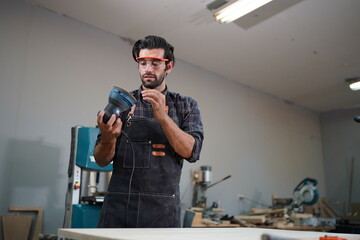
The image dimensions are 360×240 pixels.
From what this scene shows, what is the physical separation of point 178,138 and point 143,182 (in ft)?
0.80

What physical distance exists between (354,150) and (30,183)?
5.62 metres

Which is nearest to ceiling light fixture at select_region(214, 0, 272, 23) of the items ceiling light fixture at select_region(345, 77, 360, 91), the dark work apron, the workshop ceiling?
the workshop ceiling

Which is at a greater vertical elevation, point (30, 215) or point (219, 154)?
point (219, 154)

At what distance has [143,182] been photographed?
4.20 ft

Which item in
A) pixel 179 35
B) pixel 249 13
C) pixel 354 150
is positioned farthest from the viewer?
pixel 354 150

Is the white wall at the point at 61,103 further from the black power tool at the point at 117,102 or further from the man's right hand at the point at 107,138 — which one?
the black power tool at the point at 117,102

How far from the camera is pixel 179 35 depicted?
3646 mm

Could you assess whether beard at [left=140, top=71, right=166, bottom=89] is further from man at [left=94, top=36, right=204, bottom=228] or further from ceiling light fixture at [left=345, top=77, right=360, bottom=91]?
ceiling light fixture at [left=345, top=77, right=360, bottom=91]

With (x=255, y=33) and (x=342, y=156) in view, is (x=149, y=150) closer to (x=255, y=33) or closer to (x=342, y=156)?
(x=255, y=33)

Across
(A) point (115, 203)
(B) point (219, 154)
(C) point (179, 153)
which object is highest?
(B) point (219, 154)

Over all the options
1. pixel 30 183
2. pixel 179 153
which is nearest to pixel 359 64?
pixel 179 153

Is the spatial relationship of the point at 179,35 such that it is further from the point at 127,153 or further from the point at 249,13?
the point at 127,153

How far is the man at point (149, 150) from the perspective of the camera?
1.22 m

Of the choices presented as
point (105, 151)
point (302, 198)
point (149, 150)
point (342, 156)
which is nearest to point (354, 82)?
point (342, 156)
